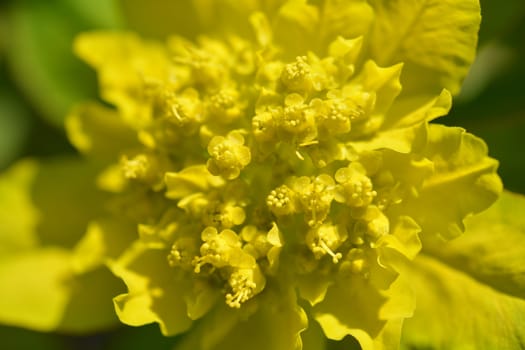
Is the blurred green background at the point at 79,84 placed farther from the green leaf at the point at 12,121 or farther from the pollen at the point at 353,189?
the pollen at the point at 353,189

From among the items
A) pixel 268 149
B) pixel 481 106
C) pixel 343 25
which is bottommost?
pixel 481 106

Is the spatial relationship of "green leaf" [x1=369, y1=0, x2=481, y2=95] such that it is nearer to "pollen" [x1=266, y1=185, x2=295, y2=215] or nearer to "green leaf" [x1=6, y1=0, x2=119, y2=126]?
"pollen" [x1=266, y1=185, x2=295, y2=215]

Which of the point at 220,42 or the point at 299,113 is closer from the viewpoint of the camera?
the point at 299,113

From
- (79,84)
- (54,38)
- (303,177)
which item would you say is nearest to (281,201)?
(303,177)

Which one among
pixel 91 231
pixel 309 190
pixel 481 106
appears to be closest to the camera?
pixel 309 190

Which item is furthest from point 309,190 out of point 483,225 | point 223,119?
point 483,225

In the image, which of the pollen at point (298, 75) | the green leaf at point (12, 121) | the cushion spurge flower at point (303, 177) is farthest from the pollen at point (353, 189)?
the green leaf at point (12, 121)

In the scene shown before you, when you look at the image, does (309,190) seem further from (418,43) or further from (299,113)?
(418,43)
